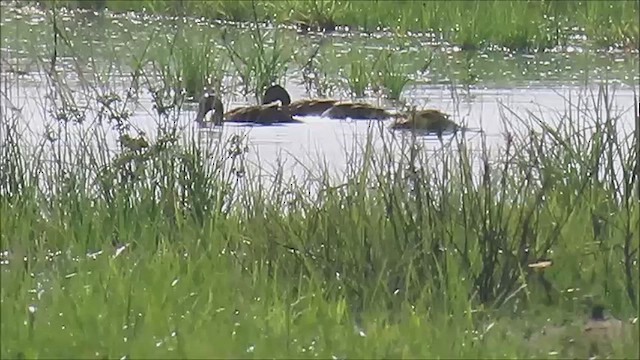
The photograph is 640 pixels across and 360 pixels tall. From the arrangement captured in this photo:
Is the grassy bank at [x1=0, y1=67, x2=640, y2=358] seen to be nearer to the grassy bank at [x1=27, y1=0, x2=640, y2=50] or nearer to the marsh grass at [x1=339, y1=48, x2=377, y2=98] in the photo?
the marsh grass at [x1=339, y1=48, x2=377, y2=98]

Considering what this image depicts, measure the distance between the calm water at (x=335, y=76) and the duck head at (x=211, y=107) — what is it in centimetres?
14

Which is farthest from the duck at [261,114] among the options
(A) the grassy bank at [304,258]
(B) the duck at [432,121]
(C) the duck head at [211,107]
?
(A) the grassy bank at [304,258]

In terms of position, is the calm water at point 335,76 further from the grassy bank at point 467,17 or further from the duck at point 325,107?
the grassy bank at point 467,17

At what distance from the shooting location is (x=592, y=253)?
4.31 meters

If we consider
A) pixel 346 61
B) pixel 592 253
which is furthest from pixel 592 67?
pixel 592 253

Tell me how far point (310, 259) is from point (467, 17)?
8017 millimetres

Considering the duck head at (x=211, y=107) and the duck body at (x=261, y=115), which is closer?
the duck head at (x=211, y=107)

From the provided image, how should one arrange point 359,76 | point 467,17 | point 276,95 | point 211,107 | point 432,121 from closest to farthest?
1. point 211,107
2. point 432,121
3. point 276,95
4. point 359,76
5. point 467,17

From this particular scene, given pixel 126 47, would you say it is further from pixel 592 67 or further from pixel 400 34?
pixel 592 67

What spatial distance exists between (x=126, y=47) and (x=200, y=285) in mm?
6903

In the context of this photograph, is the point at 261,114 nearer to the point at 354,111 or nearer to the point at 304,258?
the point at 354,111

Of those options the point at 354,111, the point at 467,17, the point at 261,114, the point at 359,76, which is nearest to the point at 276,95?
the point at 261,114

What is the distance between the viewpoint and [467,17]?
12.0 m

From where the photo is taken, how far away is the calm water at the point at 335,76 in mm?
7176
